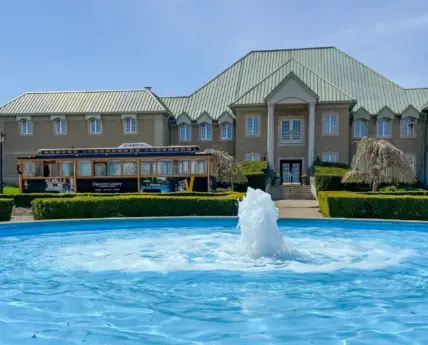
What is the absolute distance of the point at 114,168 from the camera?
78.0ft

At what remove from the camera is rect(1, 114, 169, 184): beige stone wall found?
37594 millimetres

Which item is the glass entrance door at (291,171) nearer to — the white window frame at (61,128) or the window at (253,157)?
the window at (253,157)

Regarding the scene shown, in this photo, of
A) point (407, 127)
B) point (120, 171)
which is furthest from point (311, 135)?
point (120, 171)

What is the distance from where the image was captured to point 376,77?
39.3 metres

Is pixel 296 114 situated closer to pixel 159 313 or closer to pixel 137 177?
pixel 137 177

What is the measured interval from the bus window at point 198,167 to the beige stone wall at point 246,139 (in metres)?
13.0

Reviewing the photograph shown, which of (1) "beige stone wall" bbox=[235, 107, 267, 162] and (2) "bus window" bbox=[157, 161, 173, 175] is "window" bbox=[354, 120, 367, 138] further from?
(2) "bus window" bbox=[157, 161, 173, 175]

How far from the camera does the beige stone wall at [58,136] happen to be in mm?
37594

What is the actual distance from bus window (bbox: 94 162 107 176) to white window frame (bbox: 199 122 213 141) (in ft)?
50.1

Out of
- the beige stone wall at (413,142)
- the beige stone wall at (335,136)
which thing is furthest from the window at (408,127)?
the beige stone wall at (335,136)

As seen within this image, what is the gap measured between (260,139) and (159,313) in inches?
1204

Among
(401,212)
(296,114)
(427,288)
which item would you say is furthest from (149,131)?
(427,288)

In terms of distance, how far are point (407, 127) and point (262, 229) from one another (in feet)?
99.3

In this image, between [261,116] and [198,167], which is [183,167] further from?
[261,116]
